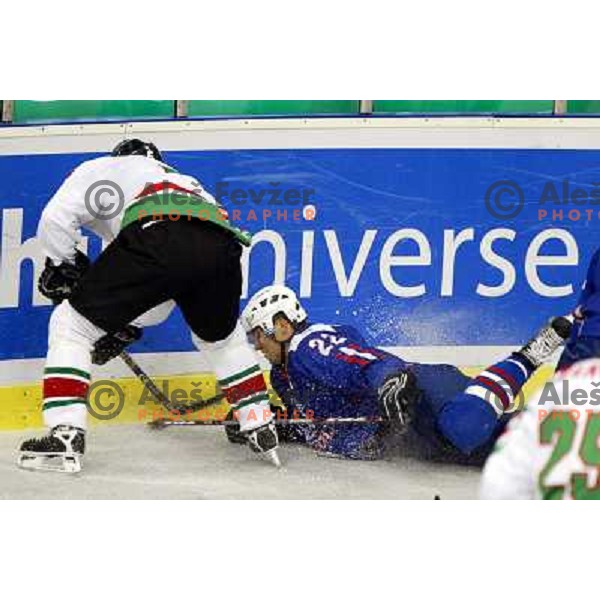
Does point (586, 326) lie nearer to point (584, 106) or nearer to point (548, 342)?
point (548, 342)

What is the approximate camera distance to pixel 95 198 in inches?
138

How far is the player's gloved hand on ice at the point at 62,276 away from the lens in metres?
3.55

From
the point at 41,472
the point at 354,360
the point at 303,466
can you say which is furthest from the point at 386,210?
the point at 41,472

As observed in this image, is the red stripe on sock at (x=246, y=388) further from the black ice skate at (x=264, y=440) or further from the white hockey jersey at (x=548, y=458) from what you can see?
the white hockey jersey at (x=548, y=458)

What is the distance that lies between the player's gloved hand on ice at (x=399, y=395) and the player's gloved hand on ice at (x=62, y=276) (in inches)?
27.6

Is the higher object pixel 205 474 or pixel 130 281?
pixel 130 281

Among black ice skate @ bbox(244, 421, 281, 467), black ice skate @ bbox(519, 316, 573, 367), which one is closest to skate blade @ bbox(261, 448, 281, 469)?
black ice skate @ bbox(244, 421, 281, 467)

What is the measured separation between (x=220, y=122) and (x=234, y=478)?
0.84m

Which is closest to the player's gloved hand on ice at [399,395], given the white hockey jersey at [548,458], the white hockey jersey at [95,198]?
the white hockey jersey at [95,198]

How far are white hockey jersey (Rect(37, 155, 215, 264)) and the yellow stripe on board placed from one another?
321 millimetres

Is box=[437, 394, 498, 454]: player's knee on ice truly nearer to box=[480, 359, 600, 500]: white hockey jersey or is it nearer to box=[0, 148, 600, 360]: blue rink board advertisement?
box=[0, 148, 600, 360]: blue rink board advertisement

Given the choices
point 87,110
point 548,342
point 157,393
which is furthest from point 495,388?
point 87,110

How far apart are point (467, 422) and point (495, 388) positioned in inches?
4.0

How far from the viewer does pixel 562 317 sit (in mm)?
3543
